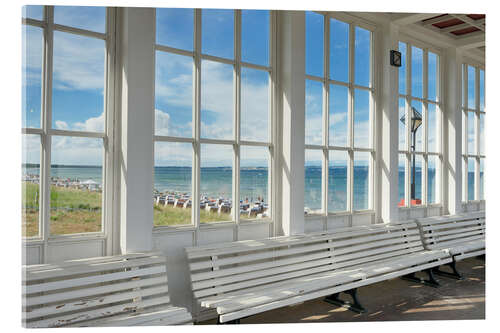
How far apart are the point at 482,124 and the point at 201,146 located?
21.2 feet

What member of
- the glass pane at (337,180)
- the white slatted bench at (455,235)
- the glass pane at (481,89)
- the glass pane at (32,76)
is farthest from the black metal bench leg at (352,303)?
the glass pane at (481,89)

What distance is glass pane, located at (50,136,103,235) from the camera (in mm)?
2941

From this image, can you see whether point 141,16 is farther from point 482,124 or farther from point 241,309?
point 482,124

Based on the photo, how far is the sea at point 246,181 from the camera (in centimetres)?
309

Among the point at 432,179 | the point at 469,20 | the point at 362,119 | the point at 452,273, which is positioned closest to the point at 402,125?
the point at 362,119

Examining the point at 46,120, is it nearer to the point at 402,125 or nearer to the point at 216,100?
the point at 216,100

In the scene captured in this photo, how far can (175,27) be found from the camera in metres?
3.54

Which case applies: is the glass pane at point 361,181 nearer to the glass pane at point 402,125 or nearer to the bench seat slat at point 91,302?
the glass pane at point 402,125

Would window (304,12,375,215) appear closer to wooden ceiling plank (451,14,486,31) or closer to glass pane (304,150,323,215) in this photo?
glass pane (304,150,323,215)

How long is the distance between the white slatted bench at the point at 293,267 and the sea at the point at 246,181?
1.54 ft

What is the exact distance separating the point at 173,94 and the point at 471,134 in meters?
6.30

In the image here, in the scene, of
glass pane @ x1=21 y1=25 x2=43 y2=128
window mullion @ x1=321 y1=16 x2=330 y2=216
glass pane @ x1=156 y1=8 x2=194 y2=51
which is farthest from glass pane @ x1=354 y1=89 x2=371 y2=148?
glass pane @ x1=21 y1=25 x2=43 y2=128

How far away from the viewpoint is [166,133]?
3482 mm
